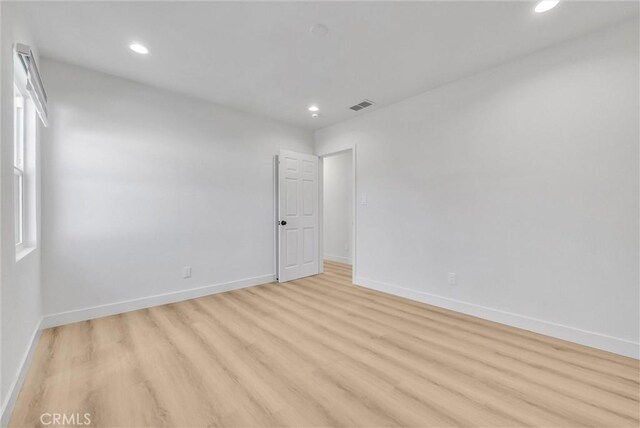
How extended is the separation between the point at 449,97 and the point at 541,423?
3031 millimetres

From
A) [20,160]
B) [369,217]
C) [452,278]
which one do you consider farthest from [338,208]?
[20,160]

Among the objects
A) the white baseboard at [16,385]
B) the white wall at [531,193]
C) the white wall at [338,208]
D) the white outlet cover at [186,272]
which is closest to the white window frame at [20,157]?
the white baseboard at [16,385]

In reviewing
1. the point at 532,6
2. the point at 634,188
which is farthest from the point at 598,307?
the point at 532,6

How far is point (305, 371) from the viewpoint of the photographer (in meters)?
1.88

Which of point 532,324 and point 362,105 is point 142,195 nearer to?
point 362,105

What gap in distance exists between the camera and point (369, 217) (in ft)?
13.1

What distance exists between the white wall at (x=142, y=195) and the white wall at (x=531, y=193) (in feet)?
7.29

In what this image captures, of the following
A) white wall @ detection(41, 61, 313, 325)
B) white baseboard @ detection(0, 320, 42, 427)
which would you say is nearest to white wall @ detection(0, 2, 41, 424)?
white baseboard @ detection(0, 320, 42, 427)

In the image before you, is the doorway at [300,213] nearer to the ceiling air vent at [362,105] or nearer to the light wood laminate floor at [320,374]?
the ceiling air vent at [362,105]

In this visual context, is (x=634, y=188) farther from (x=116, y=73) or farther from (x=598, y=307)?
(x=116, y=73)

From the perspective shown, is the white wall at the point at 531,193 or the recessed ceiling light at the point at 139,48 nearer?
the white wall at the point at 531,193

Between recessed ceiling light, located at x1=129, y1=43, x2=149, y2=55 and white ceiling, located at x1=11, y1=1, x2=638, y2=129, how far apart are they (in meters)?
0.05

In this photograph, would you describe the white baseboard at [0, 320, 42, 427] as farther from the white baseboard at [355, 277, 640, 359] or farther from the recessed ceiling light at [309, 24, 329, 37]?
the white baseboard at [355, 277, 640, 359]

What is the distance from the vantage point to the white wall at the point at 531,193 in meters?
2.13
